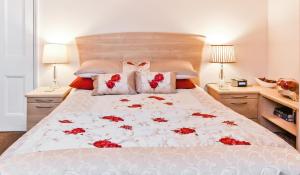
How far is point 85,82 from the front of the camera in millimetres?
3414

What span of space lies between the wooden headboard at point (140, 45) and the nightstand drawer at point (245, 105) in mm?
707

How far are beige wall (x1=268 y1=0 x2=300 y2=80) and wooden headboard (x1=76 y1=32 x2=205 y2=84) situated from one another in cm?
78

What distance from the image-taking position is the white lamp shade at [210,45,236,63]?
372 cm

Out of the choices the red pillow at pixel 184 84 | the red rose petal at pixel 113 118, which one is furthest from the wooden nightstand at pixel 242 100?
the red rose petal at pixel 113 118

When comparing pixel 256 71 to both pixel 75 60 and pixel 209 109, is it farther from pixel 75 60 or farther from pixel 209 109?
pixel 75 60

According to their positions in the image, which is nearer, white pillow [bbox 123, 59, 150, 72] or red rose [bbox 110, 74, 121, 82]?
red rose [bbox 110, 74, 121, 82]

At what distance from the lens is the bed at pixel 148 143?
1387 mm

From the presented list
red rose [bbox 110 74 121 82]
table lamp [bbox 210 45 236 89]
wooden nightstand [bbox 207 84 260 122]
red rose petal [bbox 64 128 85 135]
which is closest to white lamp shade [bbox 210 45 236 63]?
table lamp [bbox 210 45 236 89]

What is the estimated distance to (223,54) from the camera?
372cm

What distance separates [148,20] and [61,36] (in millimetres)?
973

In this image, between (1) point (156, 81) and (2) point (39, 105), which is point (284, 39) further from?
(2) point (39, 105)

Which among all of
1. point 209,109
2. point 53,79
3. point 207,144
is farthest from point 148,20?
point 207,144

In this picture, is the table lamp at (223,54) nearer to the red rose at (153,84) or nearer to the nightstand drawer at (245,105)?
the nightstand drawer at (245,105)

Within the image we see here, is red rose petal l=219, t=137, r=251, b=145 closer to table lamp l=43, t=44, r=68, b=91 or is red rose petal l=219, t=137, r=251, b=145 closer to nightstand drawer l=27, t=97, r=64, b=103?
nightstand drawer l=27, t=97, r=64, b=103
